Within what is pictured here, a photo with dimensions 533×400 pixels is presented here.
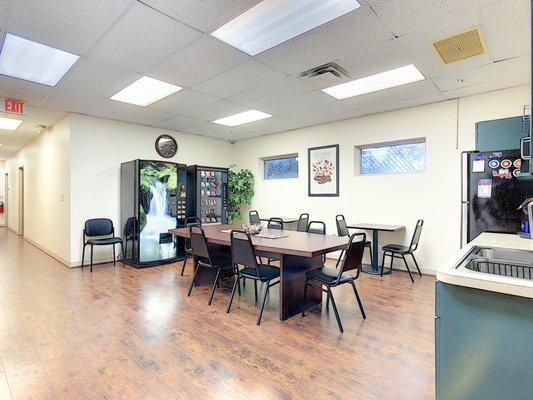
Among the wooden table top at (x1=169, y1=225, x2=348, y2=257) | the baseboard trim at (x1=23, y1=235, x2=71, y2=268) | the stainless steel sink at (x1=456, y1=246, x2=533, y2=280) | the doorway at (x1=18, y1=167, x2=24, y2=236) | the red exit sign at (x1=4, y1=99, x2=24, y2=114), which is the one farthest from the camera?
the doorway at (x1=18, y1=167, x2=24, y2=236)

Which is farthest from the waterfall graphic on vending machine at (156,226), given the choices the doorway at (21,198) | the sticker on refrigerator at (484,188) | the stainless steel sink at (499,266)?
the doorway at (21,198)

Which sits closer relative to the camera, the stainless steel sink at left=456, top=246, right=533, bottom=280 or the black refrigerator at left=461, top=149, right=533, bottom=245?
the stainless steel sink at left=456, top=246, right=533, bottom=280

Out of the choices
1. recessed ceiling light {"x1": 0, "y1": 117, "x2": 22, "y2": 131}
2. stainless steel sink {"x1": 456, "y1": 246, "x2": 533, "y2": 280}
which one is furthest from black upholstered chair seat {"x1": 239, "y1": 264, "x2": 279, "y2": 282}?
recessed ceiling light {"x1": 0, "y1": 117, "x2": 22, "y2": 131}

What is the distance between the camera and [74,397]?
184cm

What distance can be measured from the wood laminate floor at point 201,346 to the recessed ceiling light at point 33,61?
2.66 m

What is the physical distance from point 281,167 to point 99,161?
12.0 feet

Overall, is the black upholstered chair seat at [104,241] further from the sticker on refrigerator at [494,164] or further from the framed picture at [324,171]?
the sticker on refrigerator at [494,164]

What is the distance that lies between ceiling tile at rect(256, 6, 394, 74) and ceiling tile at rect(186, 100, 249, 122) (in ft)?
5.04

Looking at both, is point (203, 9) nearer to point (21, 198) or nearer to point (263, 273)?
point (263, 273)

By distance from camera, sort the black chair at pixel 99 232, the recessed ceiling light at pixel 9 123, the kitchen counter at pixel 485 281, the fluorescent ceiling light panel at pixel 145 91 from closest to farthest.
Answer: the kitchen counter at pixel 485 281 → the fluorescent ceiling light panel at pixel 145 91 → the black chair at pixel 99 232 → the recessed ceiling light at pixel 9 123

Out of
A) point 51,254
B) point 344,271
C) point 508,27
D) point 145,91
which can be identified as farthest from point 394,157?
point 51,254

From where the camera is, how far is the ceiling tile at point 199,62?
2885mm

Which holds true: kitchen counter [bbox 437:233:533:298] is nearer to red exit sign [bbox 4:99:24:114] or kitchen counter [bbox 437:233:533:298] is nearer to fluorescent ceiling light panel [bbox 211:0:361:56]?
fluorescent ceiling light panel [bbox 211:0:361:56]

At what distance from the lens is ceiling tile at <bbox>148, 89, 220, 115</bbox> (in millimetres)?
4219
